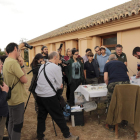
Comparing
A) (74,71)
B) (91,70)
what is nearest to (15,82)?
(74,71)

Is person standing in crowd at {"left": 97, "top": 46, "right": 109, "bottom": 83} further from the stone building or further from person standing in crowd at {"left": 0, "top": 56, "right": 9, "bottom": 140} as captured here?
person standing in crowd at {"left": 0, "top": 56, "right": 9, "bottom": 140}

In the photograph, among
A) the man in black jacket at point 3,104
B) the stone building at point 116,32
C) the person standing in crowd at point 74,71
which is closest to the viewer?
the man in black jacket at point 3,104

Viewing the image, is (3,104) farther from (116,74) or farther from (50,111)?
(116,74)

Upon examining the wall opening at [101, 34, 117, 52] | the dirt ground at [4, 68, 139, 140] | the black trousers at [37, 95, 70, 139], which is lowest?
the dirt ground at [4, 68, 139, 140]

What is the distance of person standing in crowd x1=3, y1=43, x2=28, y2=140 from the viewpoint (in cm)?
229

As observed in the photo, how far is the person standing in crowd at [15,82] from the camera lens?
7.50 ft

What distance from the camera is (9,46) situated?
2338mm

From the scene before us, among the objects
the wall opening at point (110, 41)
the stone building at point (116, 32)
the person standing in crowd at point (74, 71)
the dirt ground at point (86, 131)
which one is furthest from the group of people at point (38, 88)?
the wall opening at point (110, 41)

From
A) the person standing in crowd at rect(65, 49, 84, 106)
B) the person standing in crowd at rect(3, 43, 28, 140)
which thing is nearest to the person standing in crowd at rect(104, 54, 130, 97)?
the person standing in crowd at rect(65, 49, 84, 106)

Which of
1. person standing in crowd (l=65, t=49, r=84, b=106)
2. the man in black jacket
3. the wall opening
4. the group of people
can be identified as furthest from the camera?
the wall opening

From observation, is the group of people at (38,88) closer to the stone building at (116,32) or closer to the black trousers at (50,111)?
the black trousers at (50,111)

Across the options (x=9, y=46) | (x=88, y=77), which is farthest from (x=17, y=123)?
(x=88, y=77)

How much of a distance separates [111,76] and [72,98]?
1.94 metres

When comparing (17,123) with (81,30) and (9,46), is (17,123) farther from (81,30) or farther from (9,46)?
(81,30)
